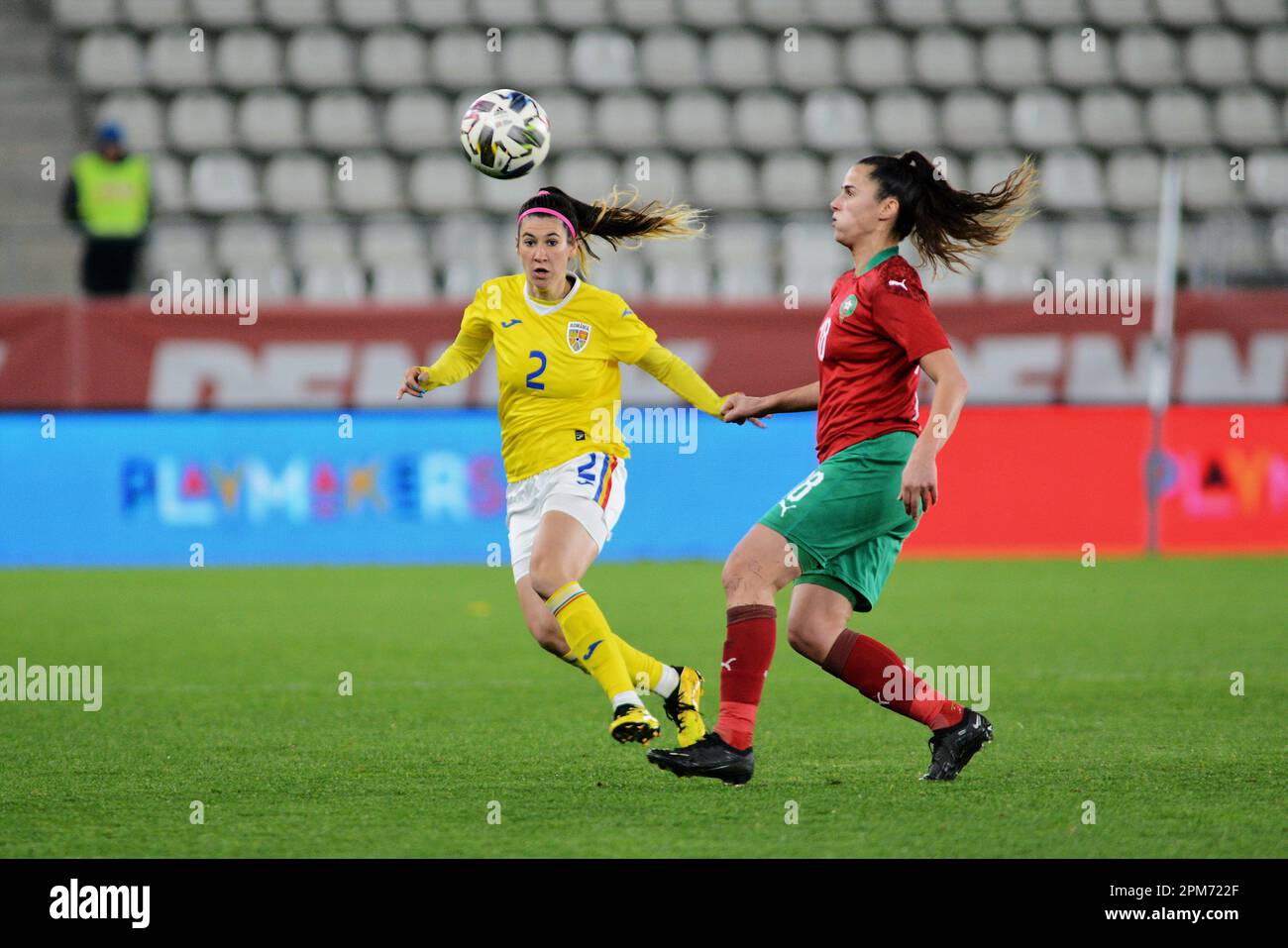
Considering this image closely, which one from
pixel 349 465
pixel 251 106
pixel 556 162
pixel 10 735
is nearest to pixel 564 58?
pixel 556 162

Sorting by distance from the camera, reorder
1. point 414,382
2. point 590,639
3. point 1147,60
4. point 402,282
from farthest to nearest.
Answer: point 1147,60 < point 402,282 < point 414,382 < point 590,639

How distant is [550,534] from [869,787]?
4.53ft

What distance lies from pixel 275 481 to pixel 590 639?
26.8ft

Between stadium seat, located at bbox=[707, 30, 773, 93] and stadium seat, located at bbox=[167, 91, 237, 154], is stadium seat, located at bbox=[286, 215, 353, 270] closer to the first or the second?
stadium seat, located at bbox=[167, 91, 237, 154]

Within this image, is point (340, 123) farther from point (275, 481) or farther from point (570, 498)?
point (570, 498)

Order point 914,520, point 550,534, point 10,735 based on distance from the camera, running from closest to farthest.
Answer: point 914,520, point 550,534, point 10,735

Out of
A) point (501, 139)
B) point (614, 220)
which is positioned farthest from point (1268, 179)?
point (614, 220)

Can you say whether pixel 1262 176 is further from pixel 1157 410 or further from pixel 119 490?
pixel 119 490

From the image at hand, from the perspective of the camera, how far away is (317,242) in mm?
16516

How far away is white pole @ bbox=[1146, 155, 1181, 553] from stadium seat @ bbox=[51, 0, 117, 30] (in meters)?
11.1

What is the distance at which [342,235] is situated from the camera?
54.4 feet

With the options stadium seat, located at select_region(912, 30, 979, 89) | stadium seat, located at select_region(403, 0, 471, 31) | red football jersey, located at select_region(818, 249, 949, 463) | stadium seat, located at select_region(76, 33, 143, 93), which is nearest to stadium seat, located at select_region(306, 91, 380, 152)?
stadium seat, located at select_region(403, 0, 471, 31)

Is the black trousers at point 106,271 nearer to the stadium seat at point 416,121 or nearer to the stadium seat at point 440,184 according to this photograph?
the stadium seat at point 440,184

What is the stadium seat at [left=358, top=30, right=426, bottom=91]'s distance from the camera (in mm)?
18406
